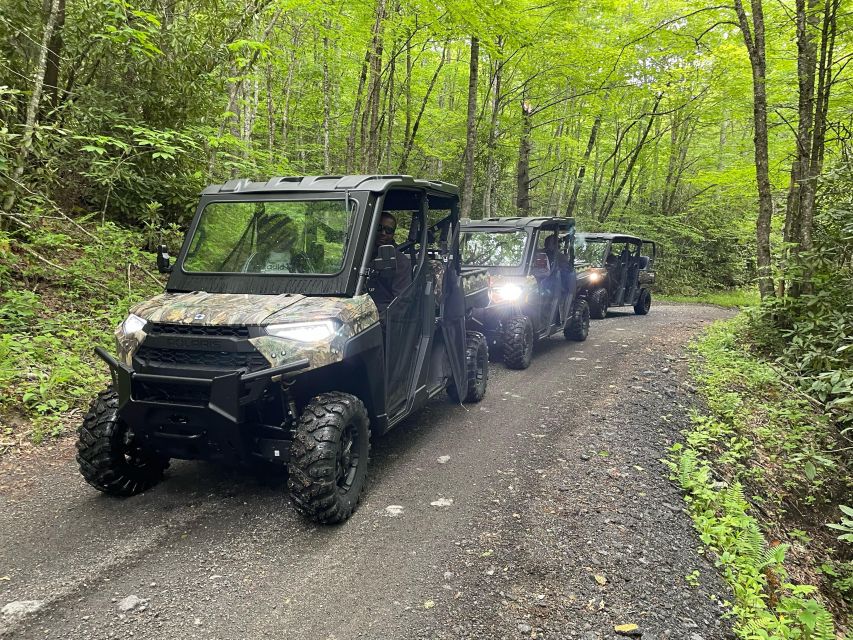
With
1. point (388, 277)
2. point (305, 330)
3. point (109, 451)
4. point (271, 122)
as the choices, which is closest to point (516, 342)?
point (388, 277)

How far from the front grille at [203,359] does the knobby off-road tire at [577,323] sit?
7.53 m

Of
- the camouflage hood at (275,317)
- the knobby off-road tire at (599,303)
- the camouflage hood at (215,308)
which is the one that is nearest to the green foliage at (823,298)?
the knobby off-road tire at (599,303)

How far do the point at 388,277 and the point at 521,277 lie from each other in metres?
4.23

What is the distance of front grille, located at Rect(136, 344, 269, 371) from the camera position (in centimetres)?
325

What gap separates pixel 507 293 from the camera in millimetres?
7773

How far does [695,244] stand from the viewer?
22.3 metres

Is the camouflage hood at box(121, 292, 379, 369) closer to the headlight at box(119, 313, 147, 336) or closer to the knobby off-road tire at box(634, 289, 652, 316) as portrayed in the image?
the headlight at box(119, 313, 147, 336)

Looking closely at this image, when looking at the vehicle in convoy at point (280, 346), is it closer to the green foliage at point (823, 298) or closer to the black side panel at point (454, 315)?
the black side panel at point (454, 315)

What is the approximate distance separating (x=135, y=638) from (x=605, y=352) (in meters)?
8.19

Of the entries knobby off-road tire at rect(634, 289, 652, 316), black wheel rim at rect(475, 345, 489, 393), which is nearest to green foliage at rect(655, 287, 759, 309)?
knobby off-road tire at rect(634, 289, 652, 316)

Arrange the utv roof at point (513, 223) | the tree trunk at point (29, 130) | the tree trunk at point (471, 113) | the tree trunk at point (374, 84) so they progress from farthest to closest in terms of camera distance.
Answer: the tree trunk at point (471, 113)
the tree trunk at point (374, 84)
the utv roof at point (513, 223)
the tree trunk at point (29, 130)

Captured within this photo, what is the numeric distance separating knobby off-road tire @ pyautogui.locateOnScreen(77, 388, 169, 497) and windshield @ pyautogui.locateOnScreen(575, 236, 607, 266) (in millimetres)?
11221

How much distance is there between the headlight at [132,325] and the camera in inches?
138

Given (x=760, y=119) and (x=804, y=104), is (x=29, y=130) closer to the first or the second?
(x=760, y=119)
